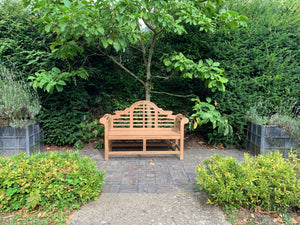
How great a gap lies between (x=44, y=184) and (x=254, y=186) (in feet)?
7.55

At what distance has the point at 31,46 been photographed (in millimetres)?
4641

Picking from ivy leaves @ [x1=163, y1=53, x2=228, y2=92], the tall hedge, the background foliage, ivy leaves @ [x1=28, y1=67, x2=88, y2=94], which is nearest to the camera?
ivy leaves @ [x1=28, y1=67, x2=88, y2=94]

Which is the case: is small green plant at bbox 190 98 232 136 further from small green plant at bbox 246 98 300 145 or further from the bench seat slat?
small green plant at bbox 246 98 300 145

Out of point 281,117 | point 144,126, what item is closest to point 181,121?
point 144,126

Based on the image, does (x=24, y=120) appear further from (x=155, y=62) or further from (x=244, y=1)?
(x=244, y=1)

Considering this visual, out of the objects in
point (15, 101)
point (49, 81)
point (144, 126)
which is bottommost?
point (144, 126)

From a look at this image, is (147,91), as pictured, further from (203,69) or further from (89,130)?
(89,130)

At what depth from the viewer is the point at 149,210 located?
2555 mm

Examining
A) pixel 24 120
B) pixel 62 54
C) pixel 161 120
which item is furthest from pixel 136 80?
pixel 24 120

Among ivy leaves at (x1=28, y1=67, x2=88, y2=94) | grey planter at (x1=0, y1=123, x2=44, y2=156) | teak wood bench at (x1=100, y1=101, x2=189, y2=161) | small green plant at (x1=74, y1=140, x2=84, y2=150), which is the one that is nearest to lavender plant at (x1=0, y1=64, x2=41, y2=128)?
grey planter at (x1=0, y1=123, x2=44, y2=156)

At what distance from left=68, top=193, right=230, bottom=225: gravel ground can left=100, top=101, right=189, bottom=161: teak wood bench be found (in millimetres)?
1463

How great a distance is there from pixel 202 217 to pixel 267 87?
347cm

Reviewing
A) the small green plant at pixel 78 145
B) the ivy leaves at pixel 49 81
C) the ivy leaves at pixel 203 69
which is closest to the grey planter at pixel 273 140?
the ivy leaves at pixel 203 69

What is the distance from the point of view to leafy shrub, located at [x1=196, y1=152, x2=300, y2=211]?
240 cm
